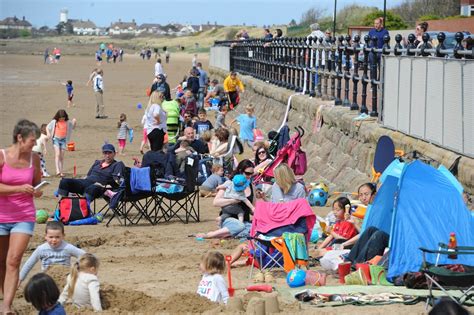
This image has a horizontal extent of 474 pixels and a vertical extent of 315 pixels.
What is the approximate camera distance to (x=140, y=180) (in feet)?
46.2

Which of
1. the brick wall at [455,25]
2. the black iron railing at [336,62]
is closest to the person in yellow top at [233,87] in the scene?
the black iron railing at [336,62]

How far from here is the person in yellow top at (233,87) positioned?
29.0 m

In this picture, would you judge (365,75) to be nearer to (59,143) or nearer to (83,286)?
(59,143)

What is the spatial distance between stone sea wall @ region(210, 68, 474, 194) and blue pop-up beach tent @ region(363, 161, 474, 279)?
0.89 metres

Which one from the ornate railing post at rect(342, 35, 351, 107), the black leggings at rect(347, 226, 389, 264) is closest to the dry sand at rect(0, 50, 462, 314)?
the black leggings at rect(347, 226, 389, 264)

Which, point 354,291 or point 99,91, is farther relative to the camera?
point 99,91

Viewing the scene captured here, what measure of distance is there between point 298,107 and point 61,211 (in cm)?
833

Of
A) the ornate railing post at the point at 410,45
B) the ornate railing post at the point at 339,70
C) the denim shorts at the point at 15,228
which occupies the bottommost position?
the denim shorts at the point at 15,228

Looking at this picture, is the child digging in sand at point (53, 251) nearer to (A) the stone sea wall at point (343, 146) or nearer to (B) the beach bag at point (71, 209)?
(A) the stone sea wall at point (343, 146)

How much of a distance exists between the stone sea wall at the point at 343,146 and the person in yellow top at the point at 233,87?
554cm

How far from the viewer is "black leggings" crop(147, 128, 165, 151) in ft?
63.7

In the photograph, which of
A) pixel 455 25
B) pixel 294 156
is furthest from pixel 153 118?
pixel 455 25

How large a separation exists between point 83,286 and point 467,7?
35.0m

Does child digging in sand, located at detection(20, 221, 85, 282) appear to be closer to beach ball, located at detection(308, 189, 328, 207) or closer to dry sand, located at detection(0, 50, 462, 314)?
dry sand, located at detection(0, 50, 462, 314)
